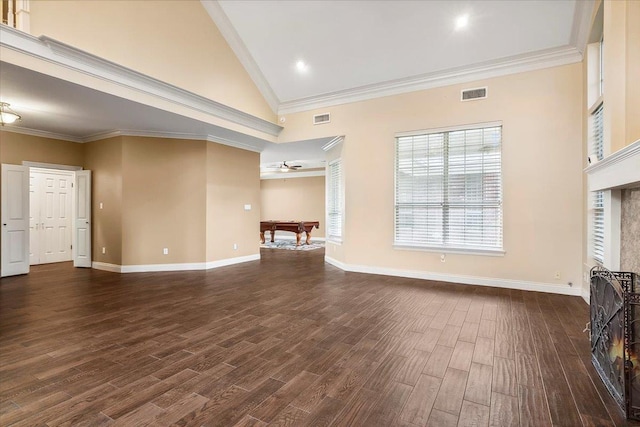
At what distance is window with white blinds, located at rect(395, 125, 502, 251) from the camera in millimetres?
5020

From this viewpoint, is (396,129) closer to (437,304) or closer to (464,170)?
(464,170)

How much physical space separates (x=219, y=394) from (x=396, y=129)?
5.08m

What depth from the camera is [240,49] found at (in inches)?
239

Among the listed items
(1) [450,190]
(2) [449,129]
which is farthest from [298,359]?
(2) [449,129]

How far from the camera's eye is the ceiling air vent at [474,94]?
507 centimetres

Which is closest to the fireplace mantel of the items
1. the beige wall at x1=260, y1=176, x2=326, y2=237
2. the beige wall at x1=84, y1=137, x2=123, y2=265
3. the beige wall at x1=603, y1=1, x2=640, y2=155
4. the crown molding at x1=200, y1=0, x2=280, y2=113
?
the beige wall at x1=603, y1=1, x2=640, y2=155

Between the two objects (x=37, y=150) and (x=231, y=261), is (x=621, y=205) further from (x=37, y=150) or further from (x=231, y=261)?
(x=37, y=150)

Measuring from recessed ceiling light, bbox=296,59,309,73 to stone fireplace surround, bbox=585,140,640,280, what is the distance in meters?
4.75

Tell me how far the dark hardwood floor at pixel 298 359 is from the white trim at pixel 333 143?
3326 mm

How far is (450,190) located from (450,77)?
1924mm

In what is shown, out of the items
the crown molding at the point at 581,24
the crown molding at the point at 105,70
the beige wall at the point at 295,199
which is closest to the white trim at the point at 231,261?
the crown molding at the point at 105,70

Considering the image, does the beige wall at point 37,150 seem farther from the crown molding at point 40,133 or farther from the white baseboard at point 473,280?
the white baseboard at point 473,280

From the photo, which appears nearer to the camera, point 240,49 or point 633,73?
point 633,73

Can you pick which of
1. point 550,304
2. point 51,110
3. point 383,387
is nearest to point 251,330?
point 383,387
